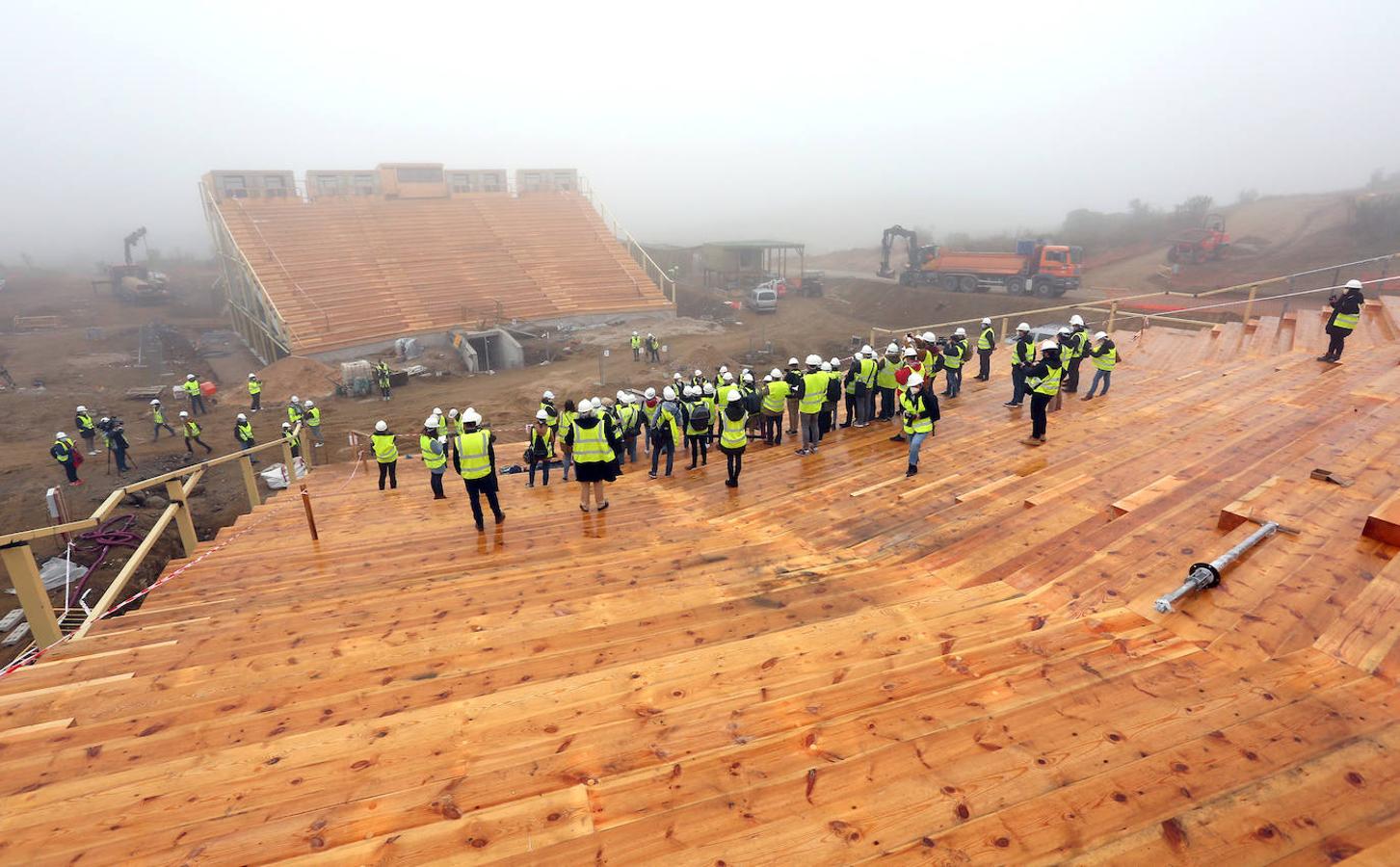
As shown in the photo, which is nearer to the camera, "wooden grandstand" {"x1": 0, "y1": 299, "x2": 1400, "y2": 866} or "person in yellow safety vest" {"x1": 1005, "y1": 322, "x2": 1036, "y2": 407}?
"wooden grandstand" {"x1": 0, "y1": 299, "x2": 1400, "y2": 866}

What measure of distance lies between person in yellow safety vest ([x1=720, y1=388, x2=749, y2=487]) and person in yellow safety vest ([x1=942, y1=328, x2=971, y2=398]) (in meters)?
6.37

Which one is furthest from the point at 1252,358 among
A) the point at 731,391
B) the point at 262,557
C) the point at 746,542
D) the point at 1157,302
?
the point at 1157,302

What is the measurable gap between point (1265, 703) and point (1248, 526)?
9.93ft

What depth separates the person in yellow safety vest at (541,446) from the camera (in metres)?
11.4

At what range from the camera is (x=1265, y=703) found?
349 cm

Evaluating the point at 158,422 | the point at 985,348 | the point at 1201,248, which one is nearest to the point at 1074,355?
the point at 985,348

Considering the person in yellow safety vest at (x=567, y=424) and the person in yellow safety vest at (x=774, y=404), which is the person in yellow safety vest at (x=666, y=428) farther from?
the person in yellow safety vest at (x=774, y=404)

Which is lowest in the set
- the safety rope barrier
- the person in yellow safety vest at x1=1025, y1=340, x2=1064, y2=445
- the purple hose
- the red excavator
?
the purple hose

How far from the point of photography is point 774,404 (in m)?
11.6

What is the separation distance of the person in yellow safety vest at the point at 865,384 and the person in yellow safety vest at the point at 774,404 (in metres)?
1.51

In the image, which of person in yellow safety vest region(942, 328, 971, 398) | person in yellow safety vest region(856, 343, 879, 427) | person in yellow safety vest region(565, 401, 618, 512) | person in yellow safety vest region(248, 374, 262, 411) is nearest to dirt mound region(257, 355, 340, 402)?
person in yellow safety vest region(248, 374, 262, 411)

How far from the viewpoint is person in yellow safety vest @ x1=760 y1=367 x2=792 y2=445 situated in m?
11.4

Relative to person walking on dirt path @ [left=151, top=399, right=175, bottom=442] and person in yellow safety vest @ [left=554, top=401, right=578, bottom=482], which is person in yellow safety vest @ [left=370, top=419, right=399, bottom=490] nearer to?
person in yellow safety vest @ [left=554, top=401, right=578, bottom=482]

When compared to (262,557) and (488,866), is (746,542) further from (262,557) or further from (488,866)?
(262,557)
